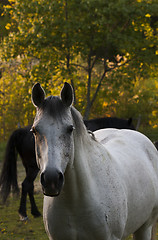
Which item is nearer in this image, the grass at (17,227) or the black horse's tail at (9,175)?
the grass at (17,227)

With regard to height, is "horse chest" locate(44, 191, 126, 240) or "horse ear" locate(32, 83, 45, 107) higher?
"horse ear" locate(32, 83, 45, 107)

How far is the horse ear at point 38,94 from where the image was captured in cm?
208

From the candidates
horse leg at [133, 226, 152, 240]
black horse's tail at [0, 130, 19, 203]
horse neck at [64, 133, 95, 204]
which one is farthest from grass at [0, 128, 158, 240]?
horse neck at [64, 133, 95, 204]

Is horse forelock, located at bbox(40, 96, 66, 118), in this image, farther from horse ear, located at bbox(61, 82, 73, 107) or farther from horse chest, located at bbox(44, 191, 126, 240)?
horse chest, located at bbox(44, 191, 126, 240)

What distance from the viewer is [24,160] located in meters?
6.85

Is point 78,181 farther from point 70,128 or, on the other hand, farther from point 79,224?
point 70,128

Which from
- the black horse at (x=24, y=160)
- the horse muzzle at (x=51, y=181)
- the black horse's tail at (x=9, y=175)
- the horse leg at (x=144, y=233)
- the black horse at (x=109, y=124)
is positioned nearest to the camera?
the horse muzzle at (x=51, y=181)

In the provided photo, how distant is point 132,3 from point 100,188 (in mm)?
9526

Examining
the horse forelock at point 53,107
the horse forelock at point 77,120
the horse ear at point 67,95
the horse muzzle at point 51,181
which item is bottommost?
Answer: the horse muzzle at point 51,181

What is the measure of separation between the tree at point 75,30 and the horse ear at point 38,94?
27.6 ft

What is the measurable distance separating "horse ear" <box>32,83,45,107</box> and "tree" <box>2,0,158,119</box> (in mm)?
8417

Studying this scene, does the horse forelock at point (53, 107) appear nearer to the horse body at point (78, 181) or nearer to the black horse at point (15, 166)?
the horse body at point (78, 181)

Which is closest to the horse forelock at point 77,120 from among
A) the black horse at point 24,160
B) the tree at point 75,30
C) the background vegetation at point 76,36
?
the black horse at point 24,160

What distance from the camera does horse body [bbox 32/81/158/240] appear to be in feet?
6.38
